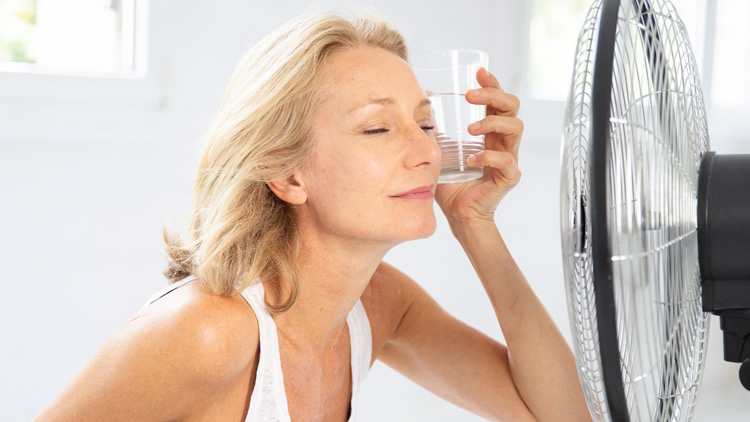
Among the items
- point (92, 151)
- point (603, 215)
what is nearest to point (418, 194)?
point (603, 215)

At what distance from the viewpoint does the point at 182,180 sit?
1746 millimetres

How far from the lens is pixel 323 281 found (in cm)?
105

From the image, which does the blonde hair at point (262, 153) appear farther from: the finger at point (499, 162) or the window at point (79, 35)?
the window at point (79, 35)

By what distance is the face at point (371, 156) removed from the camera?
941 mm

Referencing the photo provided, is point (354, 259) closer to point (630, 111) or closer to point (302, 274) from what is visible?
point (302, 274)

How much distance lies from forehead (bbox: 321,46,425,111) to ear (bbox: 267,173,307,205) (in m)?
0.11

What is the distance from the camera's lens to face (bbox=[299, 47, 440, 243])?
37.0 inches

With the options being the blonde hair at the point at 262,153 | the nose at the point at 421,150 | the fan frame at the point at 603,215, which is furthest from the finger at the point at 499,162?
the fan frame at the point at 603,215

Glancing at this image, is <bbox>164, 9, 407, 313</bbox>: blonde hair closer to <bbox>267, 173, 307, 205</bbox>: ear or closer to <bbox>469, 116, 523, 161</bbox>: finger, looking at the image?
<bbox>267, 173, 307, 205</bbox>: ear

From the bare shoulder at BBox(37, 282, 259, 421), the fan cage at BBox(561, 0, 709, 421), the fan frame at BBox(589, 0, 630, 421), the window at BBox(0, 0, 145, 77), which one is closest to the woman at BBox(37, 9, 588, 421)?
the bare shoulder at BBox(37, 282, 259, 421)

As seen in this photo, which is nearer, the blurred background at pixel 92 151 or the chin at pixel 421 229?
the chin at pixel 421 229

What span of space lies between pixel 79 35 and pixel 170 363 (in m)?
1.11

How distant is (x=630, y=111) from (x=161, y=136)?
4.16 feet

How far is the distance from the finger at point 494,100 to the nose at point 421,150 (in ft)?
0.34
